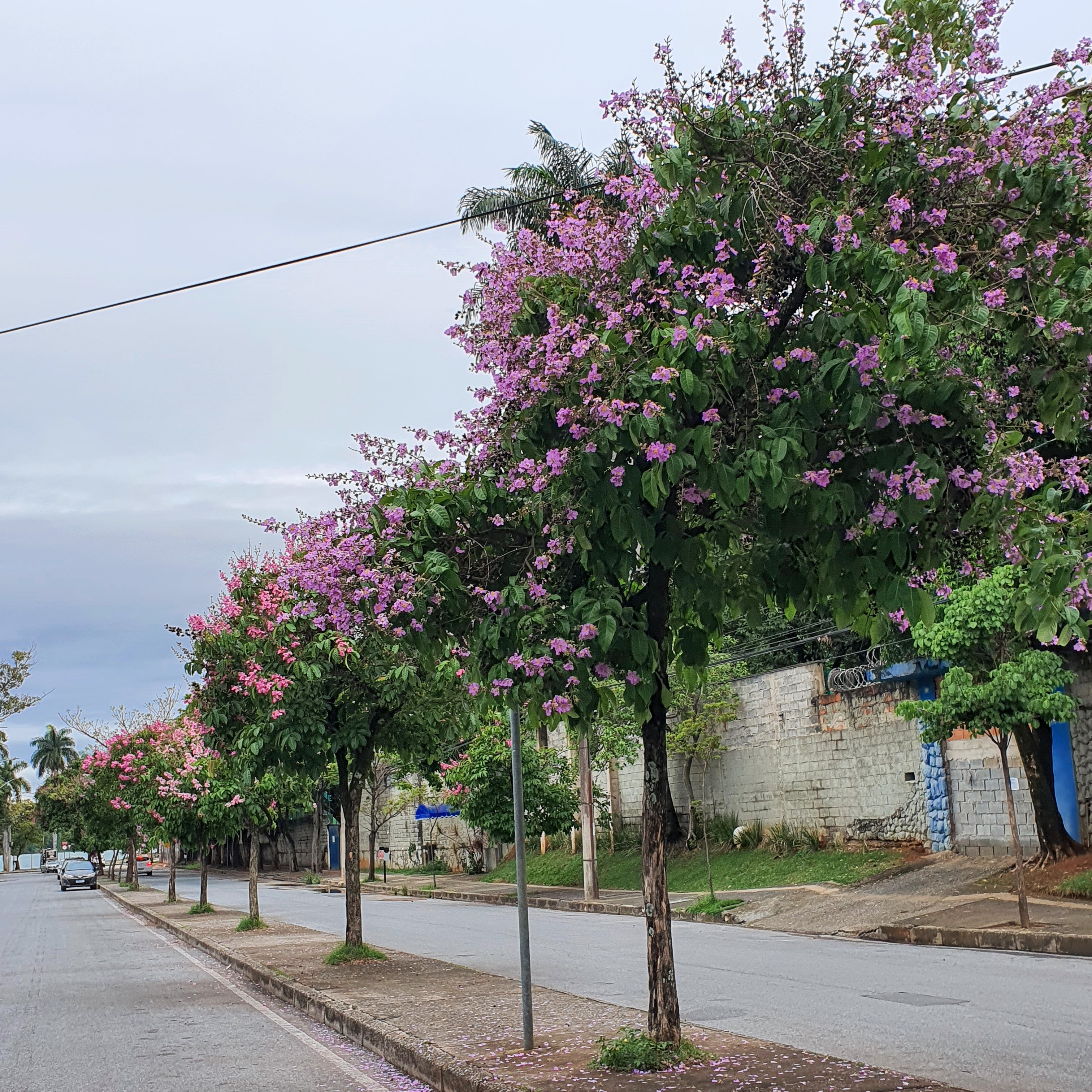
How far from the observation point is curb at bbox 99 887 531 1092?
25.1 feet

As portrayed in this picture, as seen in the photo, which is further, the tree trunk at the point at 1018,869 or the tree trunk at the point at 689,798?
the tree trunk at the point at 689,798

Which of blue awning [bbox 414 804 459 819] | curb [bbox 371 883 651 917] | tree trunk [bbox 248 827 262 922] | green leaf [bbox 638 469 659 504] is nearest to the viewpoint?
green leaf [bbox 638 469 659 504]

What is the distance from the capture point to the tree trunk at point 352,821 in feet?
50.7

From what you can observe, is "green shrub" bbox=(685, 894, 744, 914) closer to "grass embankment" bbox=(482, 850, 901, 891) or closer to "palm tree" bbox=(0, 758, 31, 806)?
"grass embankment" bbox=(482, 850, 901, 891)

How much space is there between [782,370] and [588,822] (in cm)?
2276

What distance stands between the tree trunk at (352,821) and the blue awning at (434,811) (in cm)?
2461

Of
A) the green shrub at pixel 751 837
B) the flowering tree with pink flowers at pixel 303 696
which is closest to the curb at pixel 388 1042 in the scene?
the flowering tree with pink flowers at pixel 303 696

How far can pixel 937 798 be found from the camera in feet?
78.7

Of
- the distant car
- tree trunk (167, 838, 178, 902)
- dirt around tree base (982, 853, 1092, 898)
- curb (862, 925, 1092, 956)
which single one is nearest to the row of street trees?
curb (862, 925, 1092, 956)

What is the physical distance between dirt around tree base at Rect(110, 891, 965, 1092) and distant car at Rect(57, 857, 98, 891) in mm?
49507

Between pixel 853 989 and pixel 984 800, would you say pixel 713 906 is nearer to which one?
pixel 984 800

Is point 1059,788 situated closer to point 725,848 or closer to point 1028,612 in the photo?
point 725,848

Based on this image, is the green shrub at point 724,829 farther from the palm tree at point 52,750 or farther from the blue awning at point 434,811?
the palm tree at point 52,750

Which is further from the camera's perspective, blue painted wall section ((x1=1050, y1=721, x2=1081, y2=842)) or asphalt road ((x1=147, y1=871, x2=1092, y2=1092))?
blue painted wall section ((x1=1050, y1=721, x2=1081, y2=842))
